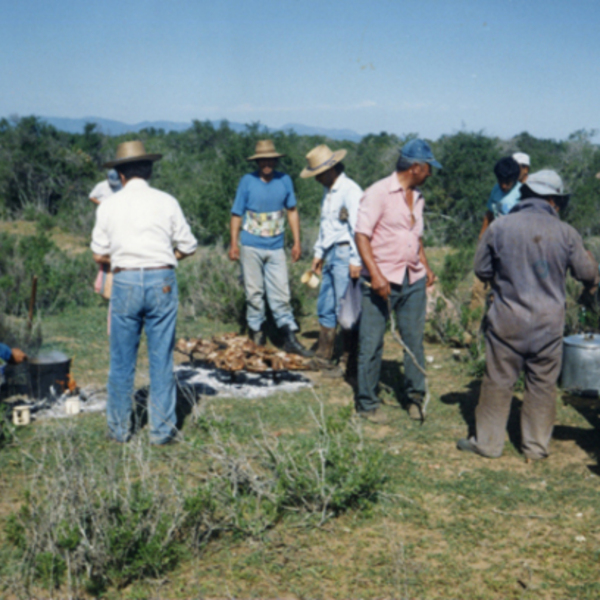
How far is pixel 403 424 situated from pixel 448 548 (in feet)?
6.28

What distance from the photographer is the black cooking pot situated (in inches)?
233

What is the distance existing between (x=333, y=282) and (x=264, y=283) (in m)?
1.08

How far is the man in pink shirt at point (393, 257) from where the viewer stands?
5.26 metres

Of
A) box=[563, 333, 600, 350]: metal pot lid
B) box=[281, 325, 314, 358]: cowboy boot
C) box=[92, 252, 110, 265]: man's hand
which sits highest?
box=[92, 252, 110, 265]: man's hand

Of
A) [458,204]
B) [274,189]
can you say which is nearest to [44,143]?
[458,204]

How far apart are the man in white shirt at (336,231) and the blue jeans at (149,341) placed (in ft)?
6.73

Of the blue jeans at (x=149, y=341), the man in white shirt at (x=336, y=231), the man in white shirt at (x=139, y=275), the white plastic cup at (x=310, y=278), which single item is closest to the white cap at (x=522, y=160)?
the man in white shirt at (x=336, y=231)

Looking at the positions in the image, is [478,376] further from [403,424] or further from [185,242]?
[185,242]

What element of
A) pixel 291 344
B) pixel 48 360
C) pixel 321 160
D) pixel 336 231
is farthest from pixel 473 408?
pixel 48 360

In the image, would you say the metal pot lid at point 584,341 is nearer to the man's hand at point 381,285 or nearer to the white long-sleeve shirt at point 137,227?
the man's hand at point 381,285

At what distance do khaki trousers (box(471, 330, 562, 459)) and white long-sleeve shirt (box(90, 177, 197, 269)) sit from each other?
7.98ft

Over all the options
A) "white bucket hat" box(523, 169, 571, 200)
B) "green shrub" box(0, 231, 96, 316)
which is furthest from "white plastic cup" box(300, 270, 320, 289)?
"green shrub" box(0, 231, 96, 316)

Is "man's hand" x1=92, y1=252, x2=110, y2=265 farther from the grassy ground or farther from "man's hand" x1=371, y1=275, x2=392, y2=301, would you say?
"man's hand" x1=371, y1=275, x2=392, y2=301

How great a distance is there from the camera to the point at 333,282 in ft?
22.9
